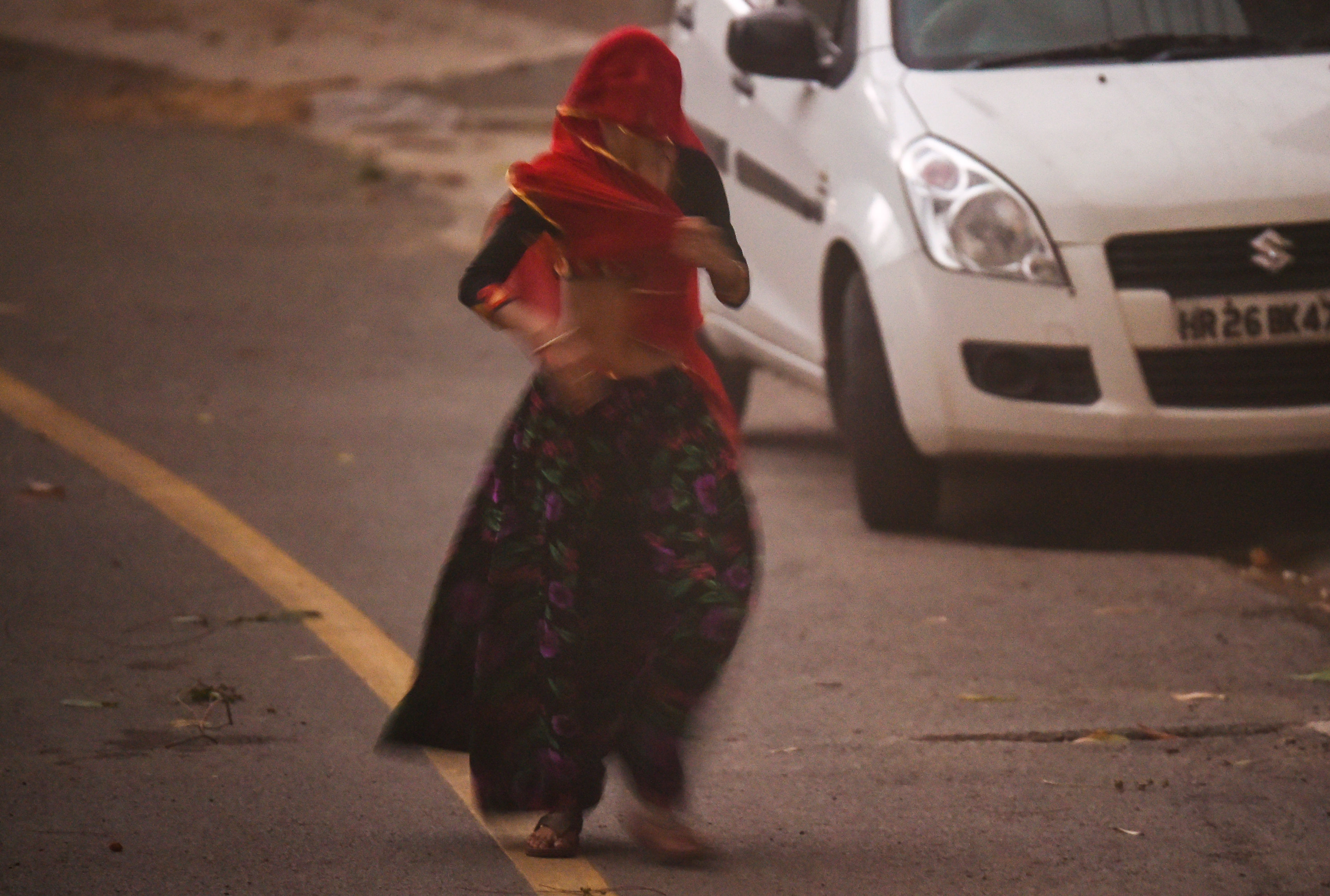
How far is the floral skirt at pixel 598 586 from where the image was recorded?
4020mm

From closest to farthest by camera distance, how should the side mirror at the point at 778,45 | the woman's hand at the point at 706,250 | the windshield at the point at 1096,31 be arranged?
the woman's hand at the point at 706,250 < the windshield at the point at 1096,31 < the side mirror at the point at 778,45

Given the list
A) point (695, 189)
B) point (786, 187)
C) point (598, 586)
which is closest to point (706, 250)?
point (695, 189)

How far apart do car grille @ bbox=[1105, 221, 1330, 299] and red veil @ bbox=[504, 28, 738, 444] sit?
255 cm

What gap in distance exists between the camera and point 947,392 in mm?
6570

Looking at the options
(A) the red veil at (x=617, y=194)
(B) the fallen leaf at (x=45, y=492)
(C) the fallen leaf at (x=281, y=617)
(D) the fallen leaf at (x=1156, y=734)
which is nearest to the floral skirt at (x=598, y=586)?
(A) the red veil at (x=617, y=194)

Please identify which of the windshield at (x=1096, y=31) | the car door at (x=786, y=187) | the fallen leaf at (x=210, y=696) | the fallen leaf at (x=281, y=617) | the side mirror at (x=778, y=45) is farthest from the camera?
the car door at (x=786, y=187)

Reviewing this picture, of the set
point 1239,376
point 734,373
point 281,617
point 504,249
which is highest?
point 504,249

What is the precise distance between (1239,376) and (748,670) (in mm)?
1846

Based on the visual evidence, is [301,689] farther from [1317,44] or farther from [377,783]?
[1317,44]

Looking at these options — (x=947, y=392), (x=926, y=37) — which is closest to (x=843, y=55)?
(x=926, y=37)

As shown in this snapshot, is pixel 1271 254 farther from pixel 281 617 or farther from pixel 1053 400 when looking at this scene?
pixel 281 617

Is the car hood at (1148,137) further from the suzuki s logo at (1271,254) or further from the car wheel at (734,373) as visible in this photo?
the car wheel at (734,373)

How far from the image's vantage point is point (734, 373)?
901cm

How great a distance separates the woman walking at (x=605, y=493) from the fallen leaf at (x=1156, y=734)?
1.25m
